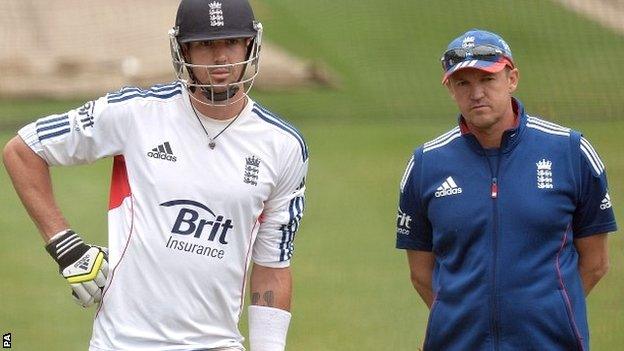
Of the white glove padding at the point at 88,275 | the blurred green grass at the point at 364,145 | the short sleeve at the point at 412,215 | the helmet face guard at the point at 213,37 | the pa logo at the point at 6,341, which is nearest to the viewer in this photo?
the white glove padding at the point at 88,275

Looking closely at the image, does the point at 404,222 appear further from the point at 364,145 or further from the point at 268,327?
the point at 364,145

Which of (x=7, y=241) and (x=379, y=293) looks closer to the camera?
(x=379, y=293)

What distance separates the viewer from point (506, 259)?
14.9 ft

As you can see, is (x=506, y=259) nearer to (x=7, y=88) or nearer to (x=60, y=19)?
(x=7, y=88)

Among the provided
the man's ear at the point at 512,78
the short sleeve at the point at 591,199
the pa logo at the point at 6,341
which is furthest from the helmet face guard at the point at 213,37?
the pa logo at the point at 6,341

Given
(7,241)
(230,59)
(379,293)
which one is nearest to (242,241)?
(230,59)

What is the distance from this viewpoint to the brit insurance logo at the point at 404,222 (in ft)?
15.9

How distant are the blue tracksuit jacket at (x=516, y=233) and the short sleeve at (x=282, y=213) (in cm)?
46

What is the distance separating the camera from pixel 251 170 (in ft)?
15.1

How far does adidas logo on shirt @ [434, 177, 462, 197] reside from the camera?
4637 mm

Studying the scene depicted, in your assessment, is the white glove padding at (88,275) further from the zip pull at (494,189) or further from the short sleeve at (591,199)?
the short sleeve at (591,199)

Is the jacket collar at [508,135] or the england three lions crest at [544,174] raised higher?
the jacket collar at [508,135]

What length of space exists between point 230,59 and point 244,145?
11.8 inches

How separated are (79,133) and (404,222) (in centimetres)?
120
